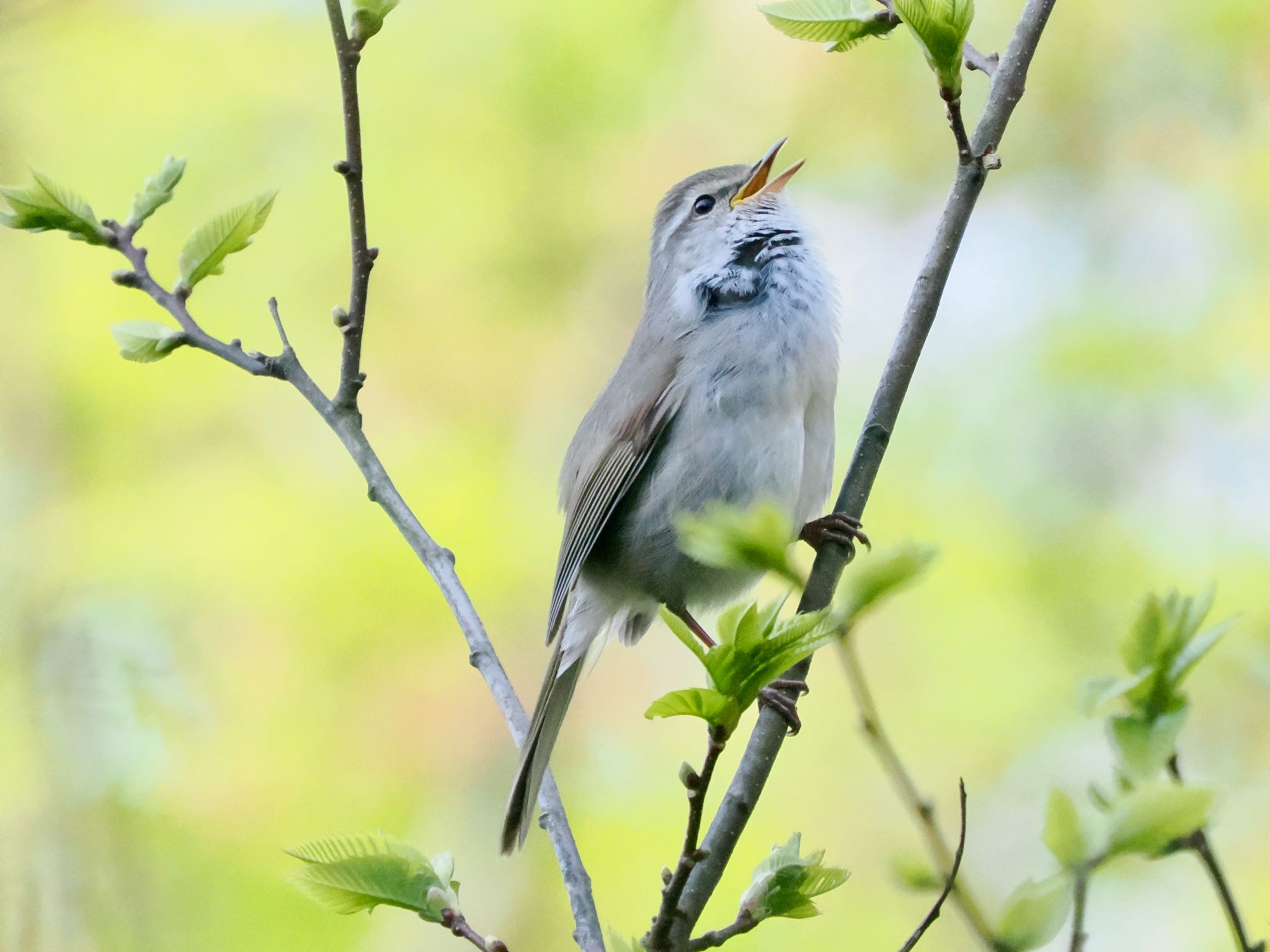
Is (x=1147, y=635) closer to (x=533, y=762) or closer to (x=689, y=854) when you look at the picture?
(x=689, y=854)

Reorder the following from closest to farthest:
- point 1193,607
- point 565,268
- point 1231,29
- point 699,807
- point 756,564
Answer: point 1193,607 < point 756,564 < point 699,807 < point 1231,29 < point 565,268

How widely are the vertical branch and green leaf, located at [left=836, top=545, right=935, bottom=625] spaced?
3.79 ft

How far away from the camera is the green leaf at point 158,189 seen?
6.45 ft

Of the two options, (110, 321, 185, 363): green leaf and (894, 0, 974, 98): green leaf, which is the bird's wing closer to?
(110, 321, 185, 363): green leaf

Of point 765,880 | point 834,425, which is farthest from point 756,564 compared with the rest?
point 834,425

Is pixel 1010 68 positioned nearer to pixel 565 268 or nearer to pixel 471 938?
pixel 471 938

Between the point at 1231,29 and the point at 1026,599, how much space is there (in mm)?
3317

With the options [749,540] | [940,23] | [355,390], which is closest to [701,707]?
Answer: [749,540]

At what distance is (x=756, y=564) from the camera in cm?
103

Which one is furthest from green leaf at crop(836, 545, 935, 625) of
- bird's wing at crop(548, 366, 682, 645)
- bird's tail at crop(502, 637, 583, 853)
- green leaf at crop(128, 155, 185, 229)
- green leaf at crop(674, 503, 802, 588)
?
bird's wing at crop(548, 366, 682, 645)

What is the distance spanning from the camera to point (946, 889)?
958mm

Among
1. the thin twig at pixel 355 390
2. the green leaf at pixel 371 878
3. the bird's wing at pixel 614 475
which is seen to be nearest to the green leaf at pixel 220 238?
the thin twig at pixel 355 390

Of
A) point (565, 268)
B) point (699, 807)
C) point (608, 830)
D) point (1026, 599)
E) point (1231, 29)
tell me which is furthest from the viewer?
point (565, 268)

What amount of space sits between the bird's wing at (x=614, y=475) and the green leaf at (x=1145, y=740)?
225 centimetres
